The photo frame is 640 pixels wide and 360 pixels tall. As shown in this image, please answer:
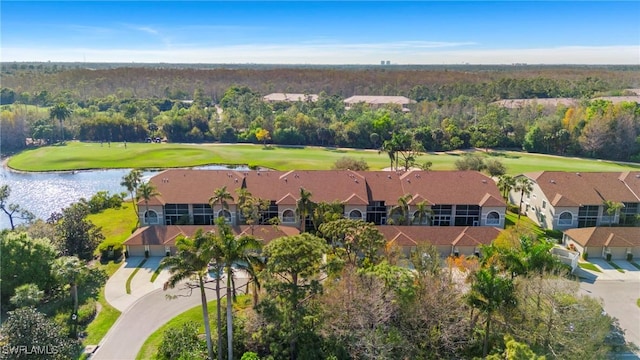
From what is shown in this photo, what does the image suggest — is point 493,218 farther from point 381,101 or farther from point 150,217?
point 381,101

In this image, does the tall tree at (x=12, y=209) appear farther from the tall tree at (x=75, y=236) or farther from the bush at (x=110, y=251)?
the bush at (x=110, y=251)

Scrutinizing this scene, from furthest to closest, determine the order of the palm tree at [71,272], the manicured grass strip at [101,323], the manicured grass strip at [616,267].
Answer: the manicured grass strip at [616,267] → the palm tree at [71,272] → the manicured grass strip at [101,323]

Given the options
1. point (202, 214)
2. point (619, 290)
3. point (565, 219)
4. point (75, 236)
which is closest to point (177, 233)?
point (202, 214)

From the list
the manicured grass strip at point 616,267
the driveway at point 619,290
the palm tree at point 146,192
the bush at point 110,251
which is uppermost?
the palm tree at point 146,192

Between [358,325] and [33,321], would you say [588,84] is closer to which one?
[358,325]

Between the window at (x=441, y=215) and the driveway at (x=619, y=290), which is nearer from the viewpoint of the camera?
the driveway at (x=619, y=290)

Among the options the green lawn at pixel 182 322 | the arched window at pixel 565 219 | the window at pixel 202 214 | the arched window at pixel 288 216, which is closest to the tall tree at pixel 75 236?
the window at pixel 202 214
